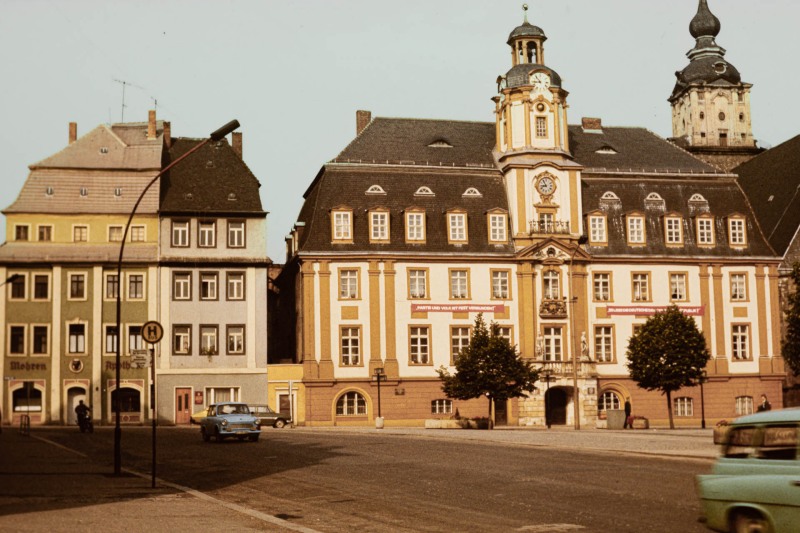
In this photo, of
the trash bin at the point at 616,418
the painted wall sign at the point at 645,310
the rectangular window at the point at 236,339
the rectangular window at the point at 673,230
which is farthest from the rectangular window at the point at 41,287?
the rectangular window at the point at 673,230

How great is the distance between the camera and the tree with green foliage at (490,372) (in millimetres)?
60031

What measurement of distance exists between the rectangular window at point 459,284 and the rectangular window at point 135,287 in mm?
18341

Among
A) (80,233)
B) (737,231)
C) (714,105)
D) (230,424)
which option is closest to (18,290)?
(80,233)

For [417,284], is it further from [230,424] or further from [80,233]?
[230,424]

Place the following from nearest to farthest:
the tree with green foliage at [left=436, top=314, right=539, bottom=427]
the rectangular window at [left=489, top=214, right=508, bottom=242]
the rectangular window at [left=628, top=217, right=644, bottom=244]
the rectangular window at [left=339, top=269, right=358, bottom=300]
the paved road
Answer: the paved road → the tree with green foliage at [left=436, top=314, right=539, bottom=427] → the rectangular window at [left=339, top=269, right=358, bottom=300] → the rectangular window at [left=489, top=214, right=508, bottom=242] → the rectangular window at [left=628, top=217, right=644, bottom=244]

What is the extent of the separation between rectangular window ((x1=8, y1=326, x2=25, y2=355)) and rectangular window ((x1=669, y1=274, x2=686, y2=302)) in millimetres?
39024

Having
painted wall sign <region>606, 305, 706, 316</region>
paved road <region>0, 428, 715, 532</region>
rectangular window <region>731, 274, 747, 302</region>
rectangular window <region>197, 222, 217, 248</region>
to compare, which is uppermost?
rectangular window <region>197, 222, 217, 248</region>

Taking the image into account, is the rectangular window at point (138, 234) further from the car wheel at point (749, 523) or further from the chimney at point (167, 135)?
the car wheel at point (749, 523)

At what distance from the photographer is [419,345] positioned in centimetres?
6769

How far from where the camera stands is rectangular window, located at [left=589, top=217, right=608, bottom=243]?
70938 mm

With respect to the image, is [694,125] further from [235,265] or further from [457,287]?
[235,265]

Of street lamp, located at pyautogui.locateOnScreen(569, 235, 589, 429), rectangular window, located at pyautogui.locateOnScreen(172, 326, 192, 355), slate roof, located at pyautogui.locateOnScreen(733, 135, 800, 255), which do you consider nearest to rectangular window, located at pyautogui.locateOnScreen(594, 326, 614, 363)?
street lamp, located at pyautogui.locateOnScreen(569, 235, 589, 429)

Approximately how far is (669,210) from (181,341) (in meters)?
31.5

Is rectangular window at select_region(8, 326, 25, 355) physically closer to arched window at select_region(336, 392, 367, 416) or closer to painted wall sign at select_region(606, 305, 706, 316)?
arched window at select_region(336, 392, 367, 416)
